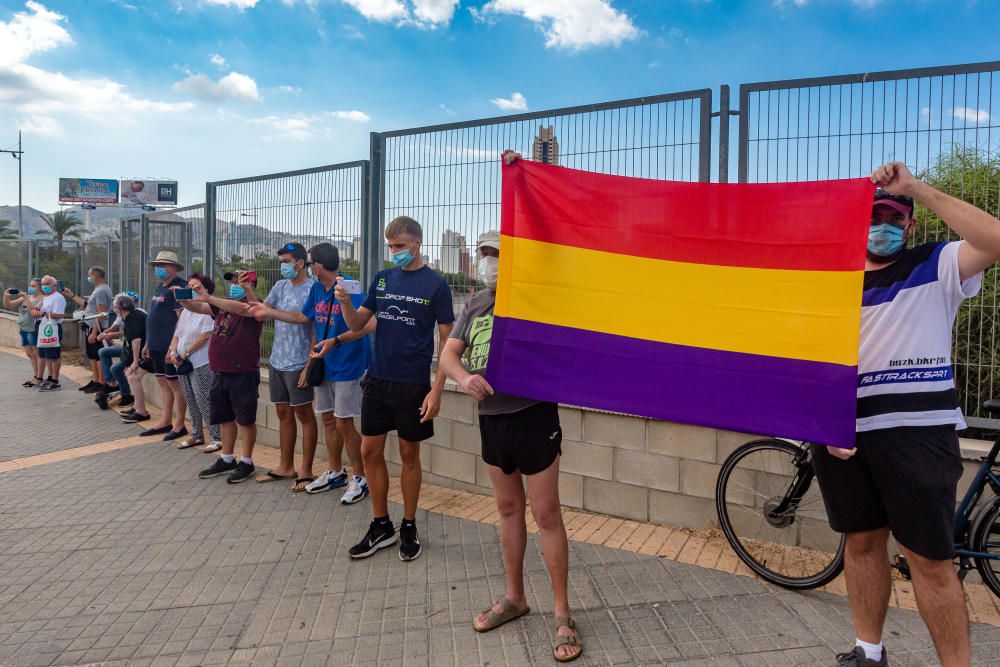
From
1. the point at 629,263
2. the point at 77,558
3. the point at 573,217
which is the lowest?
the point at 77,558

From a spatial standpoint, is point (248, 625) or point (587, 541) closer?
point (248, 625)

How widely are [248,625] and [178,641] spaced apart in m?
0.33

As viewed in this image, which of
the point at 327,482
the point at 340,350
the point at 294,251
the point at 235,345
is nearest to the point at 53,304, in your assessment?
the point at 235,345

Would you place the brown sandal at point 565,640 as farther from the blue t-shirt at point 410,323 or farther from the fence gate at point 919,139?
the fence gate at point 919,139

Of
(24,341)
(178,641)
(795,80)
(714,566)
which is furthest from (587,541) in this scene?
(24,341)

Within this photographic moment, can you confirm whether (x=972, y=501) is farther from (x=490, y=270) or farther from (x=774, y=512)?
(x=490, y=270)

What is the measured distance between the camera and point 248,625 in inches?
136

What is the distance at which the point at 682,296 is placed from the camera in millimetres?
3078

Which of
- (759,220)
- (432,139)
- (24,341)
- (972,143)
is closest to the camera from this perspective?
(759,220)

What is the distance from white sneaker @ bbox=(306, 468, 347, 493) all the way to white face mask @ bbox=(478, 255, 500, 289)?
3.03m

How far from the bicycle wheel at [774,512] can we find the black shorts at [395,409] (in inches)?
75.8

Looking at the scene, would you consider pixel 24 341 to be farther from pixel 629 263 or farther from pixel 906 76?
pixel 906 76

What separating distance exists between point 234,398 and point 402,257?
9.38ft

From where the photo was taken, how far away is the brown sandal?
3.03 meters
